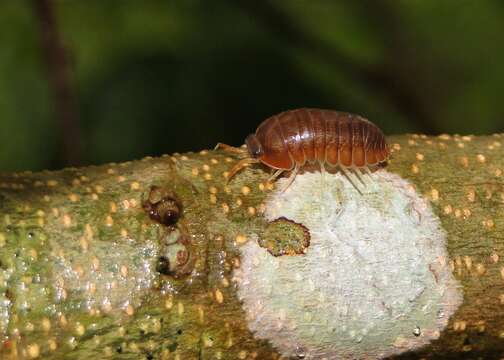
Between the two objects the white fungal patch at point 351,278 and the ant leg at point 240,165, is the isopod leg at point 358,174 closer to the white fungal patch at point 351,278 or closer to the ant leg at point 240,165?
the white fungal patch at point 351,278

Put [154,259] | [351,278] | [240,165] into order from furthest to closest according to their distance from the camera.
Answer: [240,165] → [351,278] → [154,259]

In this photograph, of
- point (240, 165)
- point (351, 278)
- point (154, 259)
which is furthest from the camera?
point (240, 165)

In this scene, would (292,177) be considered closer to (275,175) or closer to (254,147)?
(275,175)

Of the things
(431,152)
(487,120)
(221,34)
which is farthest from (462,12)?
(431,152)

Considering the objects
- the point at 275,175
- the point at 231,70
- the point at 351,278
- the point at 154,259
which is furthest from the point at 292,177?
the point at 231,70

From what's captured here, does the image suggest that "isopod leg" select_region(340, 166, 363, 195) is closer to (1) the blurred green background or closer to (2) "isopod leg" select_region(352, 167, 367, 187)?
(2) "isopod leg" select_region(352, 167, 367, 187)

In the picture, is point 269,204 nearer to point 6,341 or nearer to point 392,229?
point 392,229

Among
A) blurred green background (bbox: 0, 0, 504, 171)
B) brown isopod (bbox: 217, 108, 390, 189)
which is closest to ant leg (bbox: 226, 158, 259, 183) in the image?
brown isopod (bbox: 217, 108, 390, 189)
